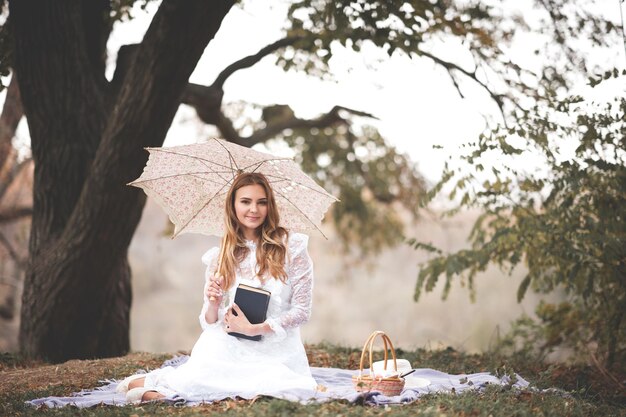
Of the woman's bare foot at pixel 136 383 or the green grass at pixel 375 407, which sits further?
the woman's bare foot at pixel 136 383

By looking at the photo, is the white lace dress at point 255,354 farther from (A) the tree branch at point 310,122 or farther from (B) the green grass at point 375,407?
(A) the tree branch at point 310,122

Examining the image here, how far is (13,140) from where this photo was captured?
11.1 m

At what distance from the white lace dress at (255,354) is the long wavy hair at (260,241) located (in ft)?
0.18

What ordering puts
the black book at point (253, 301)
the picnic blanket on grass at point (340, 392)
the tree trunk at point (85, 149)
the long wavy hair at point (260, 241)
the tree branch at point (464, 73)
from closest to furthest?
the picnic blanket on grass at point (340, 392) → the black book at point (253, 301) → the long wavy hair at point (260, 241) → the tree trunk at point (85, 149) → the tree branch at point (464, 73)

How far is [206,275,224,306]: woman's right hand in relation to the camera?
4.70 metres

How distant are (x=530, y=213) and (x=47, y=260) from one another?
4878mm

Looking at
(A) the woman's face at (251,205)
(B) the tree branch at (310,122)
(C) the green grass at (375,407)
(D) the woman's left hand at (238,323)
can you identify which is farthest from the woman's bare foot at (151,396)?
(B) the tree branch at (310,122)

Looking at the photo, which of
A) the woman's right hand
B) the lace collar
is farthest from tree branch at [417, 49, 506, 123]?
the woman's right hand

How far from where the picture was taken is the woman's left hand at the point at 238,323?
15.0ft

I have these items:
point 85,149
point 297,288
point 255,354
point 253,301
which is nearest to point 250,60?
point 85,149

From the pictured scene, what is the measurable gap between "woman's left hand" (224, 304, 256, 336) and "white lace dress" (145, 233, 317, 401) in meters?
0.13

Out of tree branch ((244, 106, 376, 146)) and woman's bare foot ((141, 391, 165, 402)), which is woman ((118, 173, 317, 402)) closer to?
woman's bare foot ((141, 391, 165, 402))

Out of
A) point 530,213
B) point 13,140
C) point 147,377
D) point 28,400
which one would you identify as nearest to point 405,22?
point 530,213

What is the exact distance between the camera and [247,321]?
457cm
